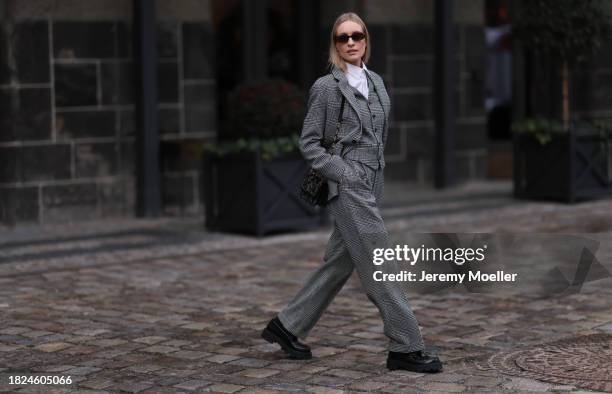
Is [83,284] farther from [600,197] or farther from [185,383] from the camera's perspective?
[600,197]

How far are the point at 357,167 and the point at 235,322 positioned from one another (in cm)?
190

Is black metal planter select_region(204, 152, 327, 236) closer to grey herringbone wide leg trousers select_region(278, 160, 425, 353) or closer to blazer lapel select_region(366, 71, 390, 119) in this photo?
blazer lapel select_region(366, 71, 390, 119)

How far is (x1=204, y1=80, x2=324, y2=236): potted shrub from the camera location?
11.1 m

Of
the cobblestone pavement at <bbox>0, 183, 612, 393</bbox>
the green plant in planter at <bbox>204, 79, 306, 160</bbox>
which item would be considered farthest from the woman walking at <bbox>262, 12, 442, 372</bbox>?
the green plant in planter at <bbox>204, 79, 306, 160</bbox>

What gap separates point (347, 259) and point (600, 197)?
842 cm

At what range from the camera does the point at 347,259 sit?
6.22 metres

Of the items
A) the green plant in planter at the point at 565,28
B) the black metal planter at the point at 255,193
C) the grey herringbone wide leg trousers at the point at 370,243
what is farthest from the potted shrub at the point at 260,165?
the grey herringbone wide leg trousers at the point at 370,243

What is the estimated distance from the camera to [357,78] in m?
6.14

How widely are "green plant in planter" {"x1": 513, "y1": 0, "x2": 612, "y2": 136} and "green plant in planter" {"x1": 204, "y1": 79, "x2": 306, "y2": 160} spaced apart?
3.23 meters

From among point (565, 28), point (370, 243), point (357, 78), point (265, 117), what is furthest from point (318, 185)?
point (565, 28)

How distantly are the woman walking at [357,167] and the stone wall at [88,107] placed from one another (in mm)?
6219

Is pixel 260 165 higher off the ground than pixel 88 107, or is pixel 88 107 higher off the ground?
pixel 88 107

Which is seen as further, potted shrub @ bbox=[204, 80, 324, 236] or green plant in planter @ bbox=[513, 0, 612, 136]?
green plant in planter @ bbox=[513, 0, 612, 136]

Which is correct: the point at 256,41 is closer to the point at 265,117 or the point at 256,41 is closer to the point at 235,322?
the point at 265,117
